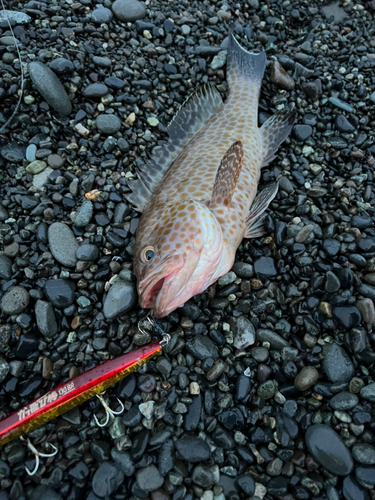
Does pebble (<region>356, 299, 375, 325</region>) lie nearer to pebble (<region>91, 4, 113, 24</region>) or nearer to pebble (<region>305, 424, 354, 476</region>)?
pebble (<region>305, 424, 354, 476</region>)

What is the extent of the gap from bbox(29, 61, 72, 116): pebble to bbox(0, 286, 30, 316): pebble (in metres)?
2.71

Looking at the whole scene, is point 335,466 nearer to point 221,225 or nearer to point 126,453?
A: point 126,453

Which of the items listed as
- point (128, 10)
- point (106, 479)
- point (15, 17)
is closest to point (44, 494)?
point (106, 479)

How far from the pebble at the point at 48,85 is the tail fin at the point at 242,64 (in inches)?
104

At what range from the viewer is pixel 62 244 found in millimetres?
4055

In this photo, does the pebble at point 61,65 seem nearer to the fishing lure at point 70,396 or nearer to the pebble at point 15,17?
the pebble at point 15,17

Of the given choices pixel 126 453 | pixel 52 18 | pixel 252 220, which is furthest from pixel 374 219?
pixel 52 18

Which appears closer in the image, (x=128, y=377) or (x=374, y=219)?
(x=128, y=377)

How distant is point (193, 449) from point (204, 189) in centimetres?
287

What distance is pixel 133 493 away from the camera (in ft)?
10.0

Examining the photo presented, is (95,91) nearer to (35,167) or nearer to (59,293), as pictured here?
(35,167)

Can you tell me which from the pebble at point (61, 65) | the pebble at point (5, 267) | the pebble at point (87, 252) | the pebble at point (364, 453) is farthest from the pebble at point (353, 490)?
the pebble at point (61, 65)

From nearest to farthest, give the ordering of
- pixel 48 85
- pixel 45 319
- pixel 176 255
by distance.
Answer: pixel 176 255 < pixel 45 319 < pixel 48 85

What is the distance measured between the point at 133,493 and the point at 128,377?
3.33 feet
